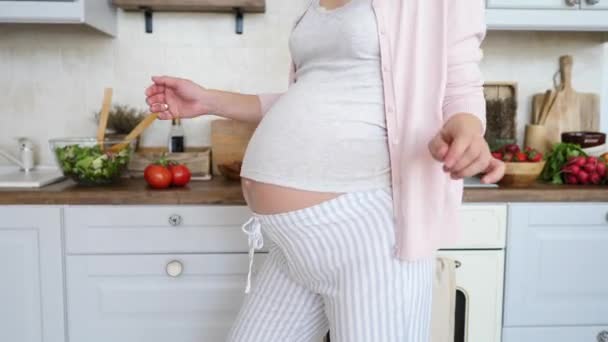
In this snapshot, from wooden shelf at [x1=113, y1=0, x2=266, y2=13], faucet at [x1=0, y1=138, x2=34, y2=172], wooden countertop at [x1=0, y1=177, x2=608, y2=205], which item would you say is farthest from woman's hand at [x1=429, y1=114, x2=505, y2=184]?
faucet at [x1=0, y1=138, x2=34, y2=172]

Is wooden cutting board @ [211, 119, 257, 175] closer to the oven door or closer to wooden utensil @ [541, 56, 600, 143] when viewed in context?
the oven door

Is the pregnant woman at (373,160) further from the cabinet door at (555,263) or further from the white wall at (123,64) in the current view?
the white wall at (123,64)

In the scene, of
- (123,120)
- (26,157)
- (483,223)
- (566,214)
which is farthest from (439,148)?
(26,157)

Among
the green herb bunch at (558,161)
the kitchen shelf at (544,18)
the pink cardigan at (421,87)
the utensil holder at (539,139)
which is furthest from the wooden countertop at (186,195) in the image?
the pink cardigan at (421,87)

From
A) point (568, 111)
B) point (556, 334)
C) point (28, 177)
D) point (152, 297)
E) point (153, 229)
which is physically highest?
point (568, 111)

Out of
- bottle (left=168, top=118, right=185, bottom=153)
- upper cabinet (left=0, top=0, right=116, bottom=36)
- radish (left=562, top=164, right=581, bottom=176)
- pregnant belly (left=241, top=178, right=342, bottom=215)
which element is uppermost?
upper cabinet (left=0, top=0, right=116, bottom=36)

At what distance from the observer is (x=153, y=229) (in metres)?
1.44

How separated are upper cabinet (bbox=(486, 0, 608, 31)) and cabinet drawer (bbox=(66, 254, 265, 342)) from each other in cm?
102

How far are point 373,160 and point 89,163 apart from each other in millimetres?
1009

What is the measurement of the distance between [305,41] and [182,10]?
1090 mm

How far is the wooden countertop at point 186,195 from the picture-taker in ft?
4.66

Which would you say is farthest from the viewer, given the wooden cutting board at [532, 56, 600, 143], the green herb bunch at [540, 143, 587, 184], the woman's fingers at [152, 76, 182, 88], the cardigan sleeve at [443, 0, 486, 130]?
the wooden cutting board at [532, 56, 600, 143]

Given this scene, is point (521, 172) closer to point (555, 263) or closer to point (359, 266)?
point (555, 263)

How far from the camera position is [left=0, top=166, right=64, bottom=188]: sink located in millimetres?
1490
